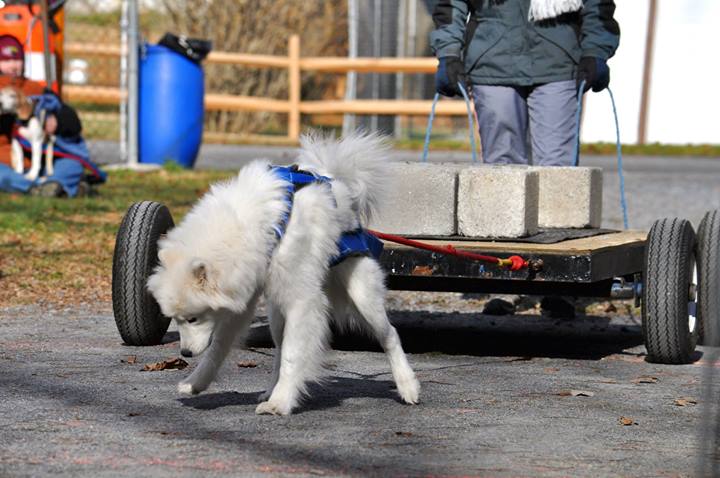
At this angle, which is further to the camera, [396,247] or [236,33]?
[236,33]

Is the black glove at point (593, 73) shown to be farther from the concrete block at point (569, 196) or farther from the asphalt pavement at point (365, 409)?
the asphalt pavement at point (365, 409)

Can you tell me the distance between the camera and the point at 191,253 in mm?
4422

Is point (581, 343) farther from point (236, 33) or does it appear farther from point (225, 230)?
point (236, 33)

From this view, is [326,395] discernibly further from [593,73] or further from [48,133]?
[48,133]

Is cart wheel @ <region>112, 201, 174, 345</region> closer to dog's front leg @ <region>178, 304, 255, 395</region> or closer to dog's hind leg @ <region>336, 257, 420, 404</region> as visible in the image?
dog's front leg @ <region>178, 304, 255, 395</region>

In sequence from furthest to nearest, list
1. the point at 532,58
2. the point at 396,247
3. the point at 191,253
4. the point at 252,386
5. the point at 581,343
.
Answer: the point at 532,58 < the point at 581,343 < the point at 396,247 < the point at 252,386 < the point at 191,253

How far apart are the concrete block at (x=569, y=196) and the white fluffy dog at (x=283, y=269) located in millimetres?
1989

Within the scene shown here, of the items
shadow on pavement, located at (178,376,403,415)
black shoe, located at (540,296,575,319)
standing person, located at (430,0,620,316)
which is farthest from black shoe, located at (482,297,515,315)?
shadow on pavement, located at (178,376,403,415)

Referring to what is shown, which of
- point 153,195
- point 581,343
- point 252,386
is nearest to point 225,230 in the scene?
point 252,386

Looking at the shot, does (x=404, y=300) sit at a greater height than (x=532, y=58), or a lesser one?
lesser

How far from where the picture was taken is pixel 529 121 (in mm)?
7926

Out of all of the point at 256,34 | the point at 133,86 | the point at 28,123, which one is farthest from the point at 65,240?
the point at 256,34

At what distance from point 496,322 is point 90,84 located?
16.1 metres

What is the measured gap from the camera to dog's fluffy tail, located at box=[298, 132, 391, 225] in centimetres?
505
